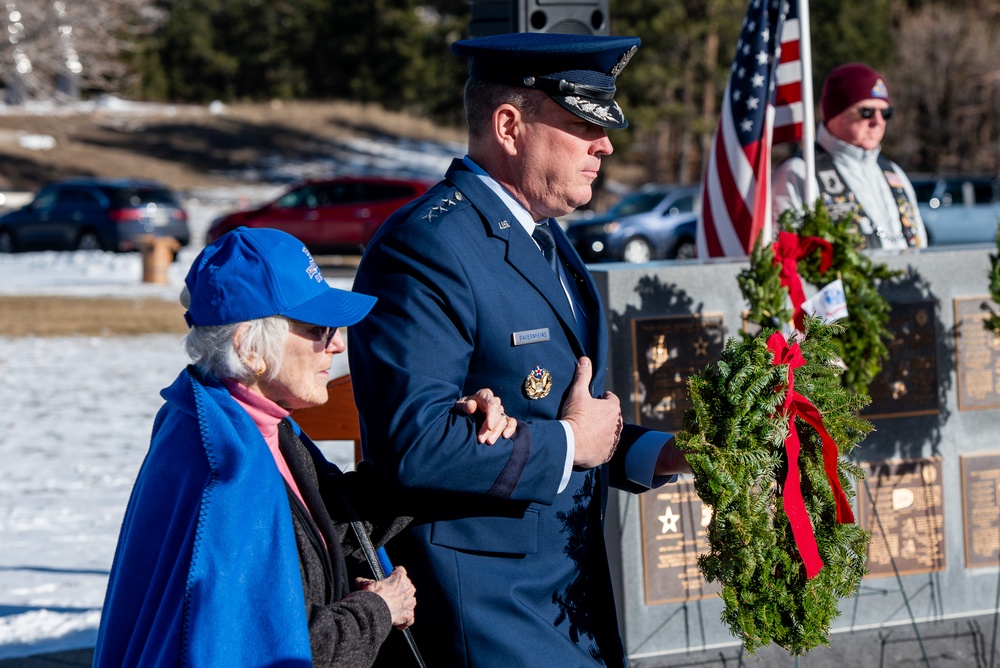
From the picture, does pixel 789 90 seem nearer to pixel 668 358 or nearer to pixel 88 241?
pixel 668 358

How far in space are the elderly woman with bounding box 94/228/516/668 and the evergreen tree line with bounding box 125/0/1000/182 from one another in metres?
27.9

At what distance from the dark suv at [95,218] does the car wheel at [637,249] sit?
377 inches

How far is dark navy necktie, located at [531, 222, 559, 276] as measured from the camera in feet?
9.20

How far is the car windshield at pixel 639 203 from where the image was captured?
2522 cm

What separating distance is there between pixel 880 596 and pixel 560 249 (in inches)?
96.9

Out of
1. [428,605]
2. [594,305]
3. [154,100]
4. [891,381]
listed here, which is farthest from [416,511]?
[154,100]

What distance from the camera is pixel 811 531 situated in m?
2.66

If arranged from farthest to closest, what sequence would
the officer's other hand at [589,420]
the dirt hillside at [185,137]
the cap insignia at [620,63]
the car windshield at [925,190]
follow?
the dirt hillside at [185,137] → the car windshield at [925,190] → the cap insignia at [620,63] → the officer's other hand at [589,420]

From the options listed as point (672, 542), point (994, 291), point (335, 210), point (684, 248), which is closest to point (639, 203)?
point (684, 248)

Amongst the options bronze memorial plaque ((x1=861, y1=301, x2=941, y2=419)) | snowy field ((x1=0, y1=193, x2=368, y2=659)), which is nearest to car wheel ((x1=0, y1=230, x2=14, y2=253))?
snowy field ((x1=0, y1=193, x2=368, y2=659))

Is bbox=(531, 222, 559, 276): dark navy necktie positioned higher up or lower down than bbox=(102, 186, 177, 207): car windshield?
higher up

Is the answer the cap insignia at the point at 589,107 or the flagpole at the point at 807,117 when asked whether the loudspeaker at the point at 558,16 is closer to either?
the flagpole at the point at 807,117

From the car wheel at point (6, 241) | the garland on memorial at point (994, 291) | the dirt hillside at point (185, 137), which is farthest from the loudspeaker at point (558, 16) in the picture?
the dirt hillside at point (185, 137)

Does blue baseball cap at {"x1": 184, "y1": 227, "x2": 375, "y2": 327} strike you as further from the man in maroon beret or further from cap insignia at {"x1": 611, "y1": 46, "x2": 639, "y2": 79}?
the man in maroon beret
